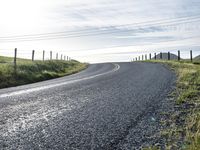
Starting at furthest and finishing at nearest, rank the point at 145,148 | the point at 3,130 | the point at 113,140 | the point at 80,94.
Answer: the point at 80,94 < the point at 3,130 < the point at 113,140 < the point at 145,148

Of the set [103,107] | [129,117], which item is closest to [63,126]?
[129,117]

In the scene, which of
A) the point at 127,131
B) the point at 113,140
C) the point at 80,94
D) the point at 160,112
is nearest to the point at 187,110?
the point at 160,112

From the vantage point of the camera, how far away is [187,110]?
24.0 feet

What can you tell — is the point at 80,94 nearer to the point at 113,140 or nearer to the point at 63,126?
the point at 63,126

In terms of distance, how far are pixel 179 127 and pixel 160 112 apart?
1428 mm

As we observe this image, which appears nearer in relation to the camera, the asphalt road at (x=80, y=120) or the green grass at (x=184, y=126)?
the green grass at (x=184, y=126)

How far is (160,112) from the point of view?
7.21 metres

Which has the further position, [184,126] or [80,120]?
[80,120]

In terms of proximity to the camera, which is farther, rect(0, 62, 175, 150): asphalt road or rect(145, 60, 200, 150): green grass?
rect(0, 62, 175, 150): asphalt road

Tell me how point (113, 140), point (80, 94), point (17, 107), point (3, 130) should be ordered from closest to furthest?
point (113, 140), point (3, 130), point (17, 107), point (80, 94)

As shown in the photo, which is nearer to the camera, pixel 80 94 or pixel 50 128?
pixel 50 128

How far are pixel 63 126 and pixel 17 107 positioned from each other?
2.32 metres

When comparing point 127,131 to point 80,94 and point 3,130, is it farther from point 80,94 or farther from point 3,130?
point 80,94

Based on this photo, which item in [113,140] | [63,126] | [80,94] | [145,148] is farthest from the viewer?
[80,94]
